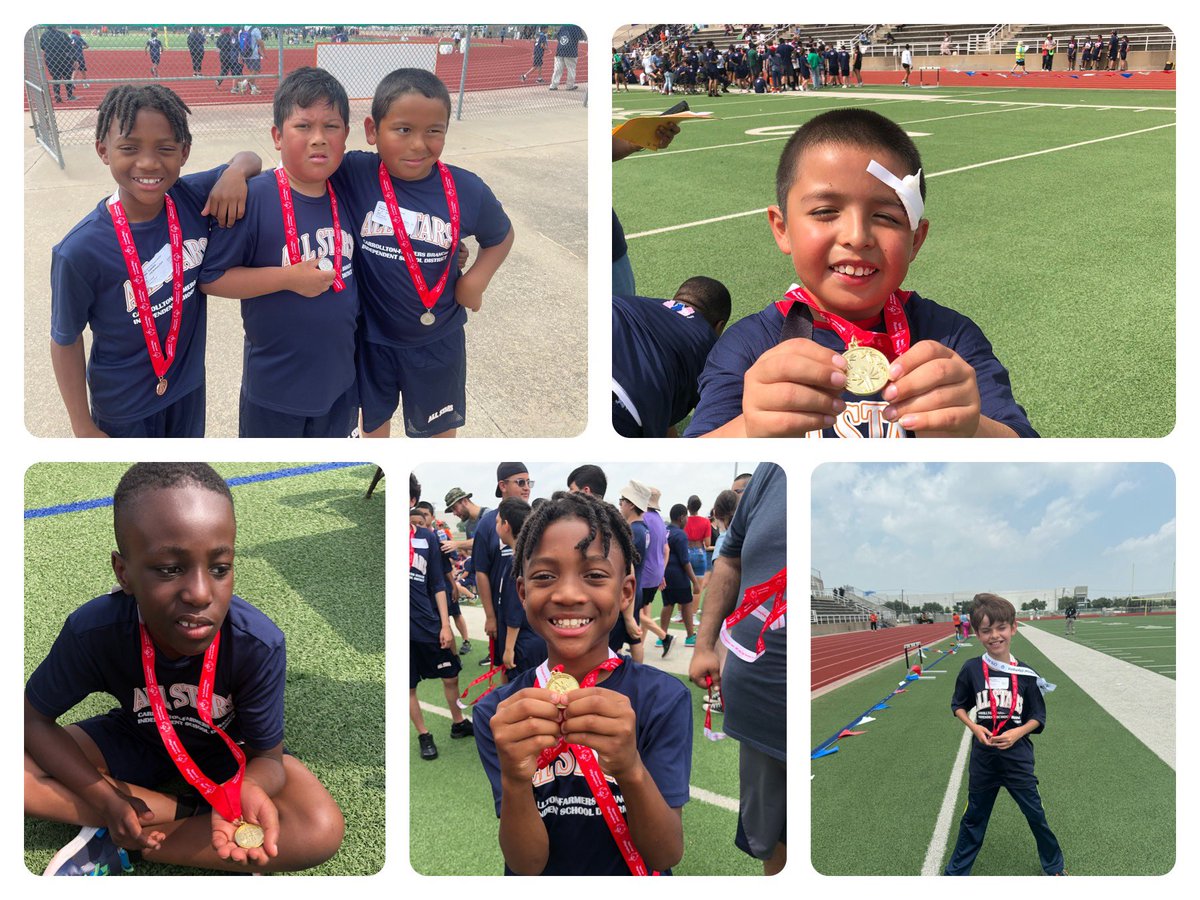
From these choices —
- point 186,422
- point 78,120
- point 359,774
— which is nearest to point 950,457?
point 359,774

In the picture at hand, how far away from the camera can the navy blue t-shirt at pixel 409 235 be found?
2566 mm

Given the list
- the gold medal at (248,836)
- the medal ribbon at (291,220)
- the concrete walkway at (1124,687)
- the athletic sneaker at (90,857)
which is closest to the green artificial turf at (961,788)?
the concrete walkway at (1124,687)

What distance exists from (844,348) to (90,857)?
2394mm

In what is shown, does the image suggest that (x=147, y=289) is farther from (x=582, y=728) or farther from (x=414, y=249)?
(x=582, y=728)

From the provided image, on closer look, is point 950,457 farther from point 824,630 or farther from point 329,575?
point 329,575

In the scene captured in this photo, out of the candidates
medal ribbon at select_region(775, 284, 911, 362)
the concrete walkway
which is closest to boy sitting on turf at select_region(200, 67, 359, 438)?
medal ribbon at select_region(775, 284, 911, 362)

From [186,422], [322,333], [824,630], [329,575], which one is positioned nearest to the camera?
[824,630]

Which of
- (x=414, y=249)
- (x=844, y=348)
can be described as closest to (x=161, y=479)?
(x=414, y=249)

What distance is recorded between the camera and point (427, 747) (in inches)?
96.3

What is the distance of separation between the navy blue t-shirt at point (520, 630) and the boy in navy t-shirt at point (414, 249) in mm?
755

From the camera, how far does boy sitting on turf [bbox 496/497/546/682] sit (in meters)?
2.23

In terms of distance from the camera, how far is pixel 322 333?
260 centimetres

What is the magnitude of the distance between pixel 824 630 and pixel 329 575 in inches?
87.3

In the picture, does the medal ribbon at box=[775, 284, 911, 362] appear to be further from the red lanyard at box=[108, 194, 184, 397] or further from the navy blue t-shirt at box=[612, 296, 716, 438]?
the red lanyard at box=[108, 194, 184, 397]
